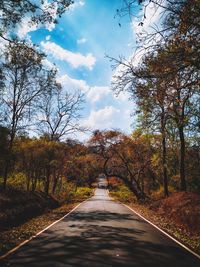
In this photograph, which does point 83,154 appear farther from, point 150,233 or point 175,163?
point 150,233

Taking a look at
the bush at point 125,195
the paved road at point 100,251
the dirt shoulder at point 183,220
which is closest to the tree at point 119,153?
the bush at point 125,195

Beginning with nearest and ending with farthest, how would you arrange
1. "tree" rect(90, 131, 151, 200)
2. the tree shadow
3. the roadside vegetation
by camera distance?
the tree shadow, the roadside vegetation, "tree" rect(90, 131, 151, 200)

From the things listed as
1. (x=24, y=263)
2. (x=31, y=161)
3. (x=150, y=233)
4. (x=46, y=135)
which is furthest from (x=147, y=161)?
(x=24, y=263)

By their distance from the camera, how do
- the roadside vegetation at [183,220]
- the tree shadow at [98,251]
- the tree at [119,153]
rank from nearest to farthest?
the tree shadow at [98,251]
the roadside vegetation at [183,220]
the tree at [119,153]

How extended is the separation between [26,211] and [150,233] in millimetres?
9402

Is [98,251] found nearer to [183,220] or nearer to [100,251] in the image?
[100,251]

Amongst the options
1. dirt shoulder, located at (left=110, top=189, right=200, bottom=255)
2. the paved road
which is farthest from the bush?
the paved road

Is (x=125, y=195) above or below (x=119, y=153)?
below

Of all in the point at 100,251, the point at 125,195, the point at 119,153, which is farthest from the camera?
the point at 125,195

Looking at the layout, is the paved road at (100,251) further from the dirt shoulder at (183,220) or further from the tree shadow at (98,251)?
the dirt shoulder at (183,220)

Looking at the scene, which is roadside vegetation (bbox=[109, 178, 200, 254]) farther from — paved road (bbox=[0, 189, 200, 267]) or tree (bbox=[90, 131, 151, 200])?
tree (bbox=[90, 131, 151, 200])

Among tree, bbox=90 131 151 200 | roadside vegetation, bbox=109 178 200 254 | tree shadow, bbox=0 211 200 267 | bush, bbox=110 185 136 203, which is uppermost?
tree, bbox=90 131 151 200

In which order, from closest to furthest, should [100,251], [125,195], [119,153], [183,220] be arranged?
[100,251]
[183,220]
[119,153]
[125,195]

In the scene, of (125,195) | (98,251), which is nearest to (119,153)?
(125,195)
